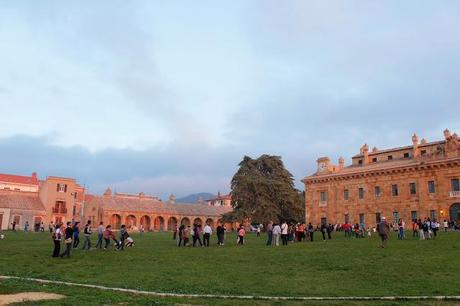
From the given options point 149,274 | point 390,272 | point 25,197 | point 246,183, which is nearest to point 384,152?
point 246,183

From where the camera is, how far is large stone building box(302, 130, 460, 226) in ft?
157

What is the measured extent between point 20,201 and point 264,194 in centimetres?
3750

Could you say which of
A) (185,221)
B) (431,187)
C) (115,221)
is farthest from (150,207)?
(431,187)

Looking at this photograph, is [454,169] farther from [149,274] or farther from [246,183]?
[149,274]

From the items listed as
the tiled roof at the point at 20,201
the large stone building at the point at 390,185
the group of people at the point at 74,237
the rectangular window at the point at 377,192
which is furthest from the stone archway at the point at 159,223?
the group of people at the point at 74,237

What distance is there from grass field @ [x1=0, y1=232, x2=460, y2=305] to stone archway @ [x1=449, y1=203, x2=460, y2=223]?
81.7ft

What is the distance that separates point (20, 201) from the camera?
6600 cm

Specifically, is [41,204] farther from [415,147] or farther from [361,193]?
[415,147]

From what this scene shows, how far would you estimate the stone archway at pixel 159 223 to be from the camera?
81125mm

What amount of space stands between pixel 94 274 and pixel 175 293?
5.50m

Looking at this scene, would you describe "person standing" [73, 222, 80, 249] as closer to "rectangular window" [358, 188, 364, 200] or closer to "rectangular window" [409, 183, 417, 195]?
"rectangular window" [409, 183, 417, 195]

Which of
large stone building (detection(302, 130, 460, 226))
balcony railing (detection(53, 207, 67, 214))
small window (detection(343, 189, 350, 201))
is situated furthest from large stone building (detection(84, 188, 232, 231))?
small window (detection(343, 189, 350, 201))

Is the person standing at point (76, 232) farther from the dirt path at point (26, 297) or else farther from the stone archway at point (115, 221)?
the stone archway at point (115, 221)

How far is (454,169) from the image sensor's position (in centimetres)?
4703
